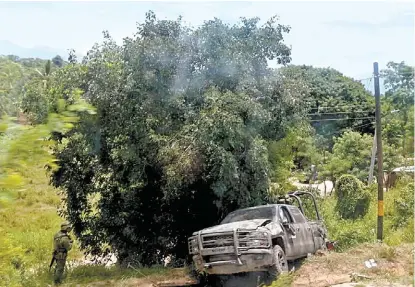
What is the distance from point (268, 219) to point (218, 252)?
1.39 metres

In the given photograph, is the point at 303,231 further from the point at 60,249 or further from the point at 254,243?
the point at 60,249

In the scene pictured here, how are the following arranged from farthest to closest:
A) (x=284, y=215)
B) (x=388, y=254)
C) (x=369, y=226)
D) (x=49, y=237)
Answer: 1. (x=49, y=237)
2. (x=369, y=226)
3. (x=388, y=254)
4. (x=284, y=215)

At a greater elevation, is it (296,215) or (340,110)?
(340,110)

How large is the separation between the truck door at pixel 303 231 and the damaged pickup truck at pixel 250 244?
22 centimetres

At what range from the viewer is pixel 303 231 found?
12.6 metres

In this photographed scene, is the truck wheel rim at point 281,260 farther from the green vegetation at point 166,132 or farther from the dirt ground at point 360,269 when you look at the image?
the green vegetation at point 166,132

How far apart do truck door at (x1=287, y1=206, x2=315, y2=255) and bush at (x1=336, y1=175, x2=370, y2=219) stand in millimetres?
12440

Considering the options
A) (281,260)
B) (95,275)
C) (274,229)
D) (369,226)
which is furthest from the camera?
(369,226)

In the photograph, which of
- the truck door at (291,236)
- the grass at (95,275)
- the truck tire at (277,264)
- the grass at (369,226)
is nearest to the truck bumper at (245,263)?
the truck tire at (277,264)

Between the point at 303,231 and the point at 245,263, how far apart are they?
100 inches

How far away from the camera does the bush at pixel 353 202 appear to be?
2539 centimetres

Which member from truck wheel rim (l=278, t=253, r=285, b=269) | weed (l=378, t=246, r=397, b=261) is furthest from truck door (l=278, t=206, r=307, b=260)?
weed (l=378, t=246, r=397, b=261)

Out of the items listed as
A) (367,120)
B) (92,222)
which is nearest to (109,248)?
(92,222)

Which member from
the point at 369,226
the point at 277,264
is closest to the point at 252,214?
the point at 277,264
